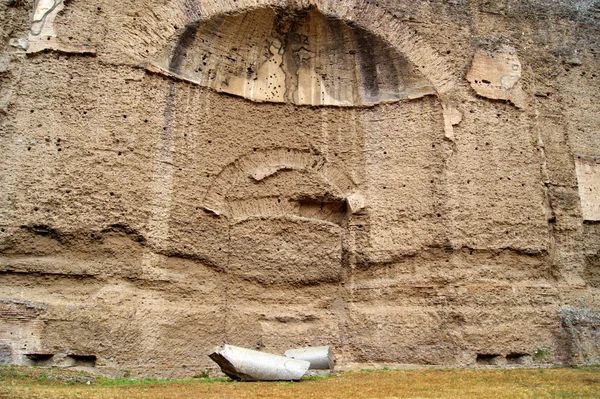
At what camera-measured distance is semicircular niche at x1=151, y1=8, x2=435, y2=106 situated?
793 centimetres

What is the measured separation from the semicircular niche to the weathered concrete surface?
1.4 inches

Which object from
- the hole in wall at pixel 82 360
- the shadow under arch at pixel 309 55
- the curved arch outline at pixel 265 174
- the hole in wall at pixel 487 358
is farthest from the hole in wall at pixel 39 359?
the hole in wall at pixel 487 358

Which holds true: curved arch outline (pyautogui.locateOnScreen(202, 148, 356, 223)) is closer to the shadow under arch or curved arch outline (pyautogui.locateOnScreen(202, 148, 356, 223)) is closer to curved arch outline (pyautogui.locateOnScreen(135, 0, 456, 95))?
the shadow under arch

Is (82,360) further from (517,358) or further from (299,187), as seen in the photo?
(517,358)

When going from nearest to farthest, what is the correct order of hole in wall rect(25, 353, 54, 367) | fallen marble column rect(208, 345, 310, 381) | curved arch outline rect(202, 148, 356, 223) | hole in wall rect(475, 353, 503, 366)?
fallen marble column rect(208, 345, 310, 381) → hole in wall rect(25, 353, 54, 367) → hole in wall rect(475, 353, 503, 366) → curved arch outline rect(202, 148, 356, 223)

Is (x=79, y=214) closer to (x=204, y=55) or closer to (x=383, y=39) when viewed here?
(x=204, y=55)

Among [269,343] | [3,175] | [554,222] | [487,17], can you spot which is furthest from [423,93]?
[3,175]

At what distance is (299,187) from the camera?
800 cm

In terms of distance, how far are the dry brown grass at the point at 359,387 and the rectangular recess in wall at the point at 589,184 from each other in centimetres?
296

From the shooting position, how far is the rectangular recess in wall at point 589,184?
26.7 ft

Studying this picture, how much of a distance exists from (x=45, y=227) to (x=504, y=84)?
6.61 metres

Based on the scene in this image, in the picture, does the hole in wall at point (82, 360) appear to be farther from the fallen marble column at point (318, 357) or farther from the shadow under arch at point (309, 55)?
the shadow under arch at point (309, 55)

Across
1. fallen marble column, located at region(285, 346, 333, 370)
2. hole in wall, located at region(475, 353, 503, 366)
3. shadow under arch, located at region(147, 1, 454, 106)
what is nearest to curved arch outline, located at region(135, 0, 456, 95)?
shadow under arch, located at region(147, 1, 454, 106)

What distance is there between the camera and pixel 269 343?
7223mm
